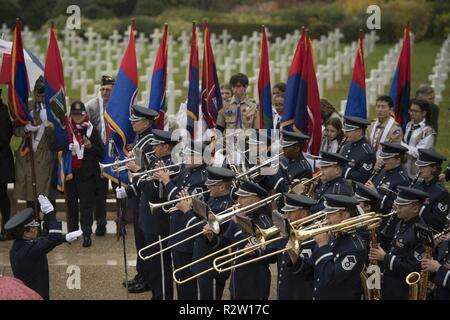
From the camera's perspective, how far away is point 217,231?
8961 millimetres

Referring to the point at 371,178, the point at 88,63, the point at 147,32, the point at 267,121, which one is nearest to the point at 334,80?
the point at 88,63

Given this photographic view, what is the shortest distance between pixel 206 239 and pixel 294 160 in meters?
2.06

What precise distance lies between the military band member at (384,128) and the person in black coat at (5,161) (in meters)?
4.50

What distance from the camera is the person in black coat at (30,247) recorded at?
9.22 metres

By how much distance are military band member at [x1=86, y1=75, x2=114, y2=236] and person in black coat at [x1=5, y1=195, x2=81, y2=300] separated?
3588 mm

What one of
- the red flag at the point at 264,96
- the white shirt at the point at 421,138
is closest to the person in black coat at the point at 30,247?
the red flag at the point at 264,96

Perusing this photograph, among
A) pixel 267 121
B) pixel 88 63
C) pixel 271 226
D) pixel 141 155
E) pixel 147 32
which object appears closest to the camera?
pixel 271 226

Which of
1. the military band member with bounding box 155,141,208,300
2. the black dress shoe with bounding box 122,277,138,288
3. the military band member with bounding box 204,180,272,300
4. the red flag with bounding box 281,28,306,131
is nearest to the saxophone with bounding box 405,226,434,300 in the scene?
the military band member with bounding box 204,180,272,300

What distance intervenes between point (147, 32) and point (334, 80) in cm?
1234

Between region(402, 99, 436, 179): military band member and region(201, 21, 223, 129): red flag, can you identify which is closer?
region(402, 99, 436, 179): military band member

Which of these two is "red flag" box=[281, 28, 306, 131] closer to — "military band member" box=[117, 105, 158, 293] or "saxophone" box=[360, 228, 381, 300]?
"military band member" box=[117, 105, 158, 293]

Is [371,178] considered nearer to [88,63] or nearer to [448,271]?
[448,271]

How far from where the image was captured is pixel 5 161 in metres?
13.0

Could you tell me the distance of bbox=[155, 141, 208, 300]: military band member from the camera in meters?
9.95
